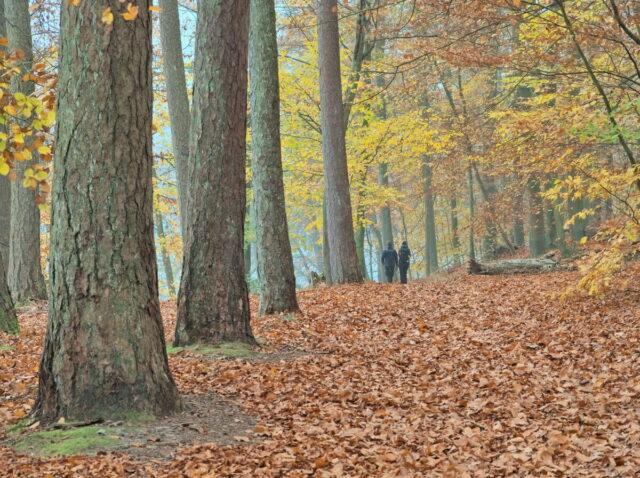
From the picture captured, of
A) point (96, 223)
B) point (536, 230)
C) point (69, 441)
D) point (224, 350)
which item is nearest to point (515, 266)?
point (536, 230)

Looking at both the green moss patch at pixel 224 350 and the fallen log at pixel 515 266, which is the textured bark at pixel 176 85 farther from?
the fallen log at pixel 515 266

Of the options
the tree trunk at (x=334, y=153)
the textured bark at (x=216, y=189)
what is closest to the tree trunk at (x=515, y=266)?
the tree trunk at (x=334, y=153)

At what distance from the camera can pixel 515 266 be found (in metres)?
16.3

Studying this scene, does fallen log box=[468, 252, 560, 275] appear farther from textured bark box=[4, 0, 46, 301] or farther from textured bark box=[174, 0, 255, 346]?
textured bark box=[4, 0, 46, 301]

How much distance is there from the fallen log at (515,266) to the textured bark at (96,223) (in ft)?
42.5

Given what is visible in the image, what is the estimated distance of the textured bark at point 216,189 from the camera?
7492 millimetres

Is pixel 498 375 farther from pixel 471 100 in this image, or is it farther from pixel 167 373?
pixel 471 100

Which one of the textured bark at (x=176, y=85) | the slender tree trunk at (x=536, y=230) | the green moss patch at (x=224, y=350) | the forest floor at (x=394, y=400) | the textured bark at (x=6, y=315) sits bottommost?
the forest floor at (x=394, y=400)

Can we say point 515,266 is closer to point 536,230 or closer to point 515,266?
point 515,266

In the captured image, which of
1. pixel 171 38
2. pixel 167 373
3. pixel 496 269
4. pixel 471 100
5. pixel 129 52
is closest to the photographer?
pixel 129 52

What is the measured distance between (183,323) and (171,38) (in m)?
7.77

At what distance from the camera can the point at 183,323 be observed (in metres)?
7.62

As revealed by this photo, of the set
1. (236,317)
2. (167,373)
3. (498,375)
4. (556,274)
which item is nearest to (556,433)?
(498,375)

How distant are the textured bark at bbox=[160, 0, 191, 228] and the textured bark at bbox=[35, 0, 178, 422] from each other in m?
8.40
